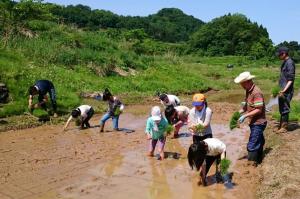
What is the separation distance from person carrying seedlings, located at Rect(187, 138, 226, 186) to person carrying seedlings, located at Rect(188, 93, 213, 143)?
0.56m

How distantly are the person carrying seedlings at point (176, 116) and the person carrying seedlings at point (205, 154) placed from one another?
3636 millimetres

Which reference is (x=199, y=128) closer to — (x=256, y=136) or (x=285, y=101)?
(x=256, y=136)

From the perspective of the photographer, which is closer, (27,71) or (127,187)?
(127,187)

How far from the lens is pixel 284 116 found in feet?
34.8

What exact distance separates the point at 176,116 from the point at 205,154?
4.15 meters

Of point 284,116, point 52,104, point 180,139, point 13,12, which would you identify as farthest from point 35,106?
point 13,12

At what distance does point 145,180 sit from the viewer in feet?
25.2

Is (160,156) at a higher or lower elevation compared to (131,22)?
lower

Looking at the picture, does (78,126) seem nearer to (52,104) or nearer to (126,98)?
(52,104)

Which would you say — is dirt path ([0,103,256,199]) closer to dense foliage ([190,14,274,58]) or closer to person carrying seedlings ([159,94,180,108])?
person carrying seedlings ([159,94,180,108])

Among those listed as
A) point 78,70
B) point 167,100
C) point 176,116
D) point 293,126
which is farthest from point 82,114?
point 78,70

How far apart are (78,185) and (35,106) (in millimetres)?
6438

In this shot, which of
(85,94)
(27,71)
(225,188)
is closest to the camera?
(225,188)

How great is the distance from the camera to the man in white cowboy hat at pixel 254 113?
786cm
